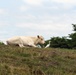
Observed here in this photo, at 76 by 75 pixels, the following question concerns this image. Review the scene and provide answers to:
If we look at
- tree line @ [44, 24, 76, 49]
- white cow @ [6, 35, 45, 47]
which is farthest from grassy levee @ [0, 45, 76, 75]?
tree line @ [44, 24, 76, 49]

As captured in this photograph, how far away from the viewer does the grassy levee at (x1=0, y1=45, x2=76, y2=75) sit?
1157cm

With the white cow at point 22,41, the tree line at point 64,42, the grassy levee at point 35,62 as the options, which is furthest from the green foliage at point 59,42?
the grassy levee at point 35,62

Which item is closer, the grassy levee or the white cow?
the grassy levee

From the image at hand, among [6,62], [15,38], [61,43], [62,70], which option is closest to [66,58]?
[62,70]

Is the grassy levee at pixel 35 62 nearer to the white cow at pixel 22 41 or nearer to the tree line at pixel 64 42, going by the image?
the white cow at pixel 22 41

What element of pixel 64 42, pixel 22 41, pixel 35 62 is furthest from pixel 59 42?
pixel 35 62

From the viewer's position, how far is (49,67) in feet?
40.3

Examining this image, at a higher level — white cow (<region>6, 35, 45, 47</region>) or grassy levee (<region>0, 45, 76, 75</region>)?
white cow (<region>6, 35, 45, 47</region>)

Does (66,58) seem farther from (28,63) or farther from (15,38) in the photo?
(15,38)

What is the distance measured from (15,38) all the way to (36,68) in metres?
6.36

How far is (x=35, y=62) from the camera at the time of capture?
12.7 meters

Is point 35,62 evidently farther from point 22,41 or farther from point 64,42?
point 64,42

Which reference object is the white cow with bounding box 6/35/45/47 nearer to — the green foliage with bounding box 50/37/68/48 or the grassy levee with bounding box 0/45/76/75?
the grassy levee with bounding box 0/45/76/75

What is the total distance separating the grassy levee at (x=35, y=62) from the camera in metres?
11.6
